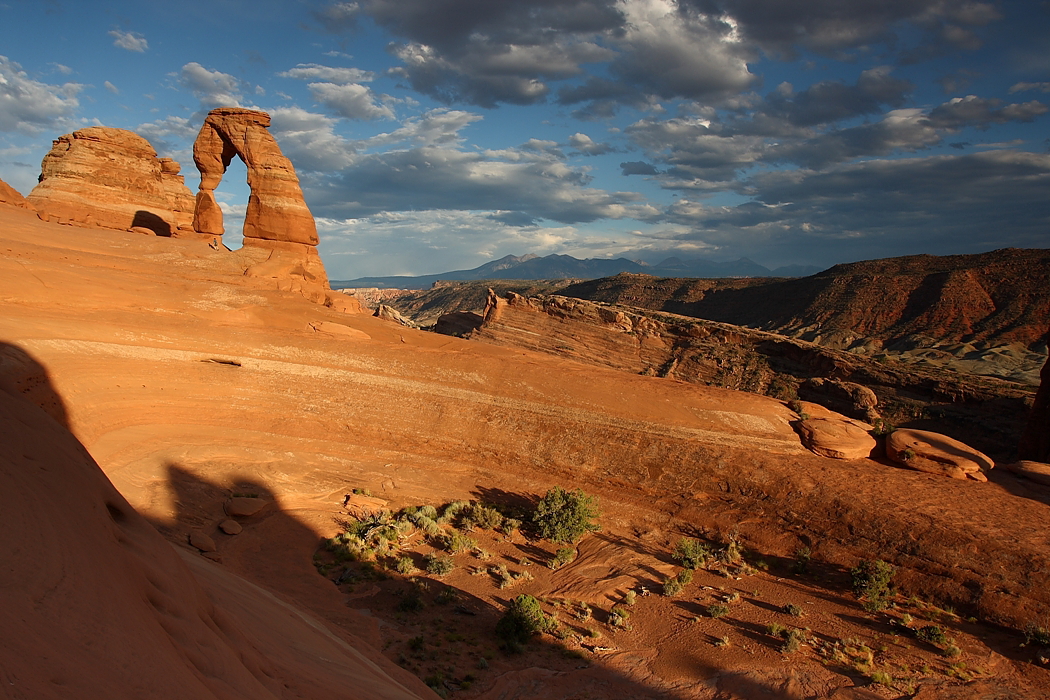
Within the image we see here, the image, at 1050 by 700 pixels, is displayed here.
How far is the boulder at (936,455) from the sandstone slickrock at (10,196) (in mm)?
34824

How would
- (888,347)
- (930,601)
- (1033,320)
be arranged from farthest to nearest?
(888,347)
(1033,320)
(930,601)

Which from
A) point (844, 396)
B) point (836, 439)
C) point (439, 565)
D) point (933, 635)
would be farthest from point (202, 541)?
point (844, 396)

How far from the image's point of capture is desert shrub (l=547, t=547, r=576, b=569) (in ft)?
40.0

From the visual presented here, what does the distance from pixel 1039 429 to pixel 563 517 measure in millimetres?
15793

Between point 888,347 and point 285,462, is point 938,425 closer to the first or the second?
point 285,462

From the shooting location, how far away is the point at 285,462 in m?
14.2

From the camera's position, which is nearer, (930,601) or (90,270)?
(930,601)

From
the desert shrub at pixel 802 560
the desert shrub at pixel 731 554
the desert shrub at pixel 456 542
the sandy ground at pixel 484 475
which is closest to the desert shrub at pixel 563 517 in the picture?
the sandy ground at pixel 484 475

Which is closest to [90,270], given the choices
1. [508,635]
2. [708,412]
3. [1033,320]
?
[508,635]

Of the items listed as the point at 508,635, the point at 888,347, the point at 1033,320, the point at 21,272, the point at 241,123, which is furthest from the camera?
the point at 888,347

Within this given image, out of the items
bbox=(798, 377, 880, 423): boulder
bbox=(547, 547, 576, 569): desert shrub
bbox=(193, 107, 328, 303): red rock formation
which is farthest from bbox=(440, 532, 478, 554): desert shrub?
bbox=(798, 377, 880, 423): boulder

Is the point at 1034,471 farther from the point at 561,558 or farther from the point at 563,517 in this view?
the point at 561,558

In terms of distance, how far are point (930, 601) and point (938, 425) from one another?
15.2 meters

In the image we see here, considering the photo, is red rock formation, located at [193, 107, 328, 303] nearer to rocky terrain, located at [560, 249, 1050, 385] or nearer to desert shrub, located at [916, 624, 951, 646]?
desert shrub, located at [916, 624, 951, 646]
